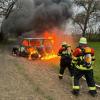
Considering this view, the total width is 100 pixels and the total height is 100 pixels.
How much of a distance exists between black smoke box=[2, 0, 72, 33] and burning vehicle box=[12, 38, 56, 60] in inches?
165

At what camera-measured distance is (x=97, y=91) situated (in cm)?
1150

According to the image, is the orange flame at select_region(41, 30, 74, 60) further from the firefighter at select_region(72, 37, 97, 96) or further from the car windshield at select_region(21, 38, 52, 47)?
the firefighter at select_region(72, 37, 97, 96)

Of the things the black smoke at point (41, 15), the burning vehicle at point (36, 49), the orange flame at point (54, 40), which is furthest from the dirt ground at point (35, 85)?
the black smoke at point (41, 15)

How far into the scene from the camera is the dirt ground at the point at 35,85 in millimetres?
10231

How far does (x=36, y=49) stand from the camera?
67.6ft

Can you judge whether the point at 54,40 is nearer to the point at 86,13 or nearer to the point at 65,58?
the point at 65,58

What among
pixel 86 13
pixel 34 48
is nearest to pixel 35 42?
pixel 34 48

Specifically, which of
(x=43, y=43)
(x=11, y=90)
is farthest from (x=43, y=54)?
(x=11, y=90)

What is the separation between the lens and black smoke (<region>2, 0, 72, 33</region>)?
84.0ft

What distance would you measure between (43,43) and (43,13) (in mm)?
4876

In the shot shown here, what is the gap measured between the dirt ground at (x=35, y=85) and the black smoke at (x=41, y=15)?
1011 cm

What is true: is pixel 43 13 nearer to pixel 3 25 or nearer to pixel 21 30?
pixel 21 30

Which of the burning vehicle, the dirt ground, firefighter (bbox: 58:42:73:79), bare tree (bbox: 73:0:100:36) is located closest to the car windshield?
the burning vehicle

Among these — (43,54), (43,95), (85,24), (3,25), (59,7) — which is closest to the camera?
(43,95)
